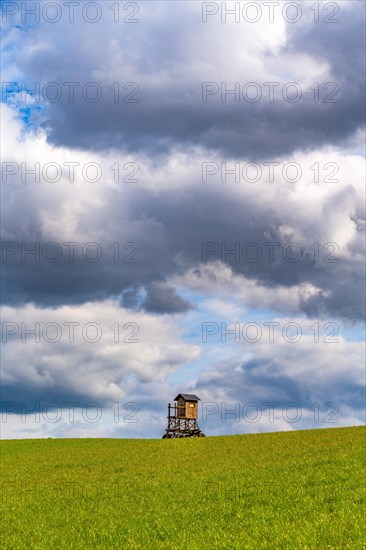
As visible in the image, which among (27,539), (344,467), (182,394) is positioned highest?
(182,394)

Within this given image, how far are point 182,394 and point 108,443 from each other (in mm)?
29257

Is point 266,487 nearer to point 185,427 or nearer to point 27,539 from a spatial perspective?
point 27,539

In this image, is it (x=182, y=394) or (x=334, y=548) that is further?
(x=182, y=394)

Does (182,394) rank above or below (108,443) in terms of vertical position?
above

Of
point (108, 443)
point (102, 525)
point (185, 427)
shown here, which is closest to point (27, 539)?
point (102, 525)

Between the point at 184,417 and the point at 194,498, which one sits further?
the point at 184,417

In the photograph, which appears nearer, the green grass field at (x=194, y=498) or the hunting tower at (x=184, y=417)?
the green grass field at (x=194, y=498)

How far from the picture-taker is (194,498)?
91.2 ft

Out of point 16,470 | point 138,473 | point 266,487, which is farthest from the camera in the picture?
point 16,470

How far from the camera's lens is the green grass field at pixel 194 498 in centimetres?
1941

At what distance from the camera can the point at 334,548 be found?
1683cm

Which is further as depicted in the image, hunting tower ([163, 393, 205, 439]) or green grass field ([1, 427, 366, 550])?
hunting tower ([163, 393, 205, 439])

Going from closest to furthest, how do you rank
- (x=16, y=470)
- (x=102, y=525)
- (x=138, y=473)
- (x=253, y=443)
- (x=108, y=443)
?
(x=102, y=525)
(x=138, y=473)
(x=16, y=470)
(x=253, y=443)
(x=108, y=443)

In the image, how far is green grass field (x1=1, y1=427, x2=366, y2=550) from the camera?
1941 cm
